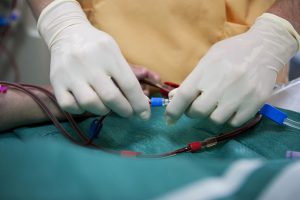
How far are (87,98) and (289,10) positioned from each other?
58 centimetres

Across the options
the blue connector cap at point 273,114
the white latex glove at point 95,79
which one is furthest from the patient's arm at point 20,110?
the blue connector cap at point 273,114

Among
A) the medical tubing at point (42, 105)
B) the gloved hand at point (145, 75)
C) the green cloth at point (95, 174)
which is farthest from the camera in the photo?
the gloved hand at point (145, 75)

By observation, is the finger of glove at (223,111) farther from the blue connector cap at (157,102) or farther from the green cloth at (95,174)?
the green cloth at (95,174)

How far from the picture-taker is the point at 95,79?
0.75m

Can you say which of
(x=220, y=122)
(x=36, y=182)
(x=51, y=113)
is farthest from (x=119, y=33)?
(x=36, y=182)

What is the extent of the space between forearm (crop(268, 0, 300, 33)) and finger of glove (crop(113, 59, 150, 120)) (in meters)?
0.42

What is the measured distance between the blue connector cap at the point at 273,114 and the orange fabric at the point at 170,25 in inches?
12.4

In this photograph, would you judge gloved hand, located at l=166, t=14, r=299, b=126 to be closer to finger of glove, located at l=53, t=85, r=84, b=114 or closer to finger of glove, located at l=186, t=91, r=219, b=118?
finger of glove, located at l=186, t=91, r=219, b=118

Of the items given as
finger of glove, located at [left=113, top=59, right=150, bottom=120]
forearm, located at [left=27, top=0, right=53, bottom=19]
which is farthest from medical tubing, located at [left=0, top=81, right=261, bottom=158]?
→ forearm, located at [left=27, top=0, right=53, bottom=19]

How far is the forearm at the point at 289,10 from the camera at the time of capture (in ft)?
2.97

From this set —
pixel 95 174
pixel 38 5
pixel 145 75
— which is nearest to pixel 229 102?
pixel 145 75

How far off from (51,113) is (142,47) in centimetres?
33

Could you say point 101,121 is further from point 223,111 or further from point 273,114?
point 273,114

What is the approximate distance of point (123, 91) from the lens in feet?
2.53
